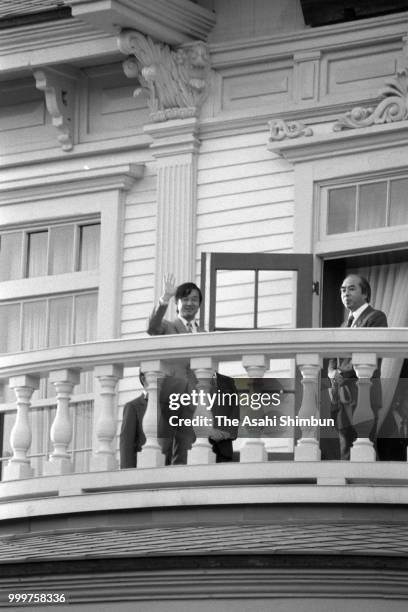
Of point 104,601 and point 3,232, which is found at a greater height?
point 3,232

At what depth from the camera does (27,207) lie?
17375 mm

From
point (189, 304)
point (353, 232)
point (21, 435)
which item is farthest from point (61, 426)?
point (353, 232)

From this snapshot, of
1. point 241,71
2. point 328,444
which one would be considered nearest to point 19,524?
point 328,444

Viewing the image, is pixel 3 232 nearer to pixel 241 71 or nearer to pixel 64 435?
pixel 241 71

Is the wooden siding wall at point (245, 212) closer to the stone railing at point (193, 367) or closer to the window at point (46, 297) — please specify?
the window at point (46, 297)

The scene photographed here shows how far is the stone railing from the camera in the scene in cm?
1252

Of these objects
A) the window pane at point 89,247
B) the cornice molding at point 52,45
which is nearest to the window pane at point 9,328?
the window pane at point 89,247

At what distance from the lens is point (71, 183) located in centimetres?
1717

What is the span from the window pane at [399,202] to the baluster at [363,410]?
Answer: 3252 millimetres

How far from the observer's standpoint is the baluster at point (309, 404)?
12.5 meters

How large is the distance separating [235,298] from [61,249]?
6.31ft

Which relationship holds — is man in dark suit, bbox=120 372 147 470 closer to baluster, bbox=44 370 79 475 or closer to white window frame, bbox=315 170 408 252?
baluster, bbox=44 370 79 475

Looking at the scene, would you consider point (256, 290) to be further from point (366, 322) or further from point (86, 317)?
point (366, 322)

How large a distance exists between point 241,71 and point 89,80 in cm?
149
